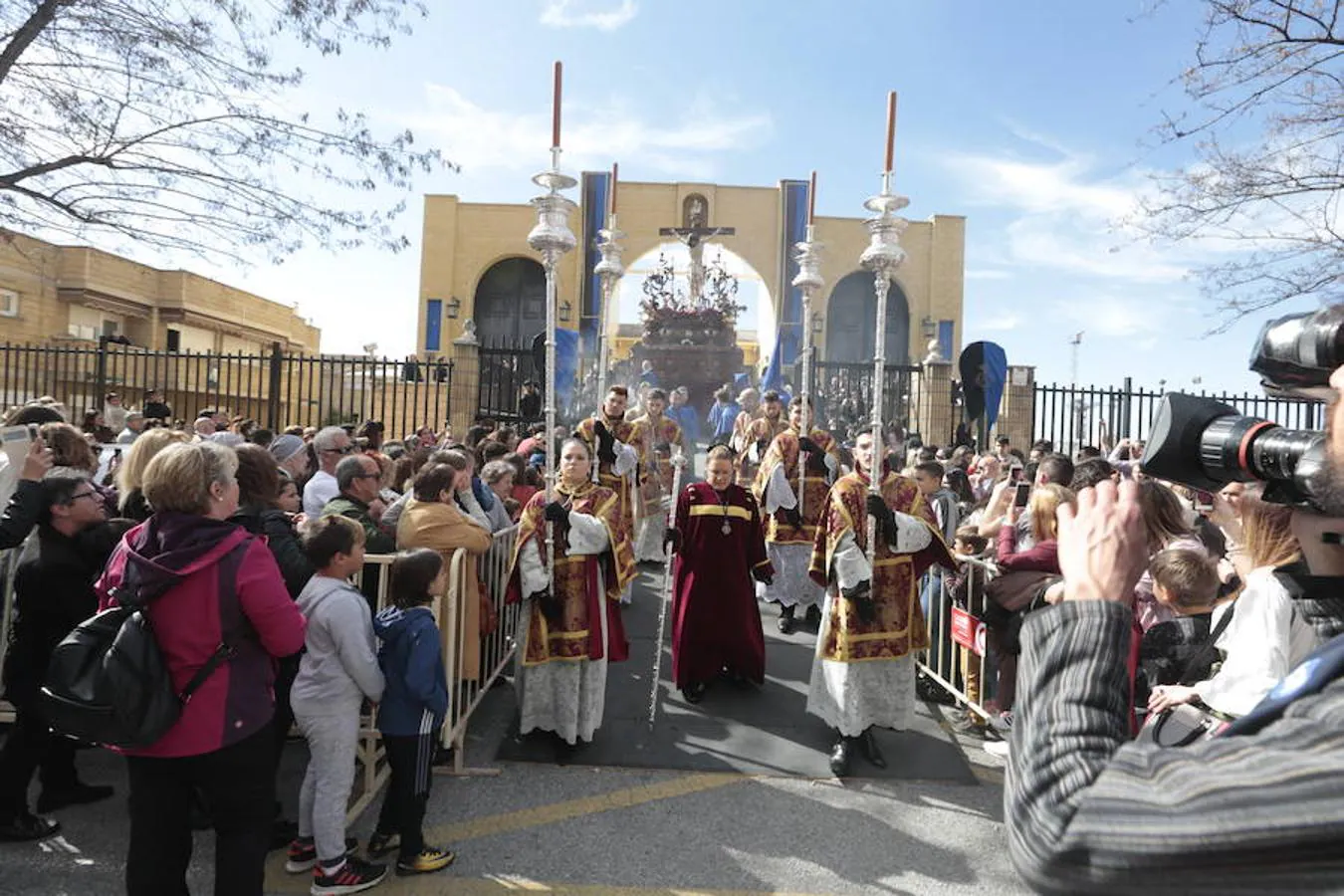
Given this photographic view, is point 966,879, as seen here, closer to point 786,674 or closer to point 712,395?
point 786,674

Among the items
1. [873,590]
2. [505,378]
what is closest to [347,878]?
[873,590]

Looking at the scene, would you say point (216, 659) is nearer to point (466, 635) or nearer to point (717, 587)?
point (466, 635)

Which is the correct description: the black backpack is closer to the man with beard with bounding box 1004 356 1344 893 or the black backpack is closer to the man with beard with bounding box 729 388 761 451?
the man with beard with bounding box 1004 356 1344 893

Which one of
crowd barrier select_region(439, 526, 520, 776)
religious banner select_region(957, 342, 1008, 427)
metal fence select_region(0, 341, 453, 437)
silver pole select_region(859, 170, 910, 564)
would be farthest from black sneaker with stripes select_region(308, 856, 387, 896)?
religious banner select_region(957, 342, 1008, 427)

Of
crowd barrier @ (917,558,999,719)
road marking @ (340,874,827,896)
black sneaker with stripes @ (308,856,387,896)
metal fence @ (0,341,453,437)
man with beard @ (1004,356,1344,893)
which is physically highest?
metal fence @ (0,341,453,437)

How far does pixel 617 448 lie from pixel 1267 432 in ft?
22.7

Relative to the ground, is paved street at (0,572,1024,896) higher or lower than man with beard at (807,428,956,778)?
lower

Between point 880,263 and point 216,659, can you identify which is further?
point 880,263

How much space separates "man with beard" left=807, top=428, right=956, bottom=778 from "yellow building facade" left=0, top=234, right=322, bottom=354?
22193 mm

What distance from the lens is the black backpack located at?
2494 millimetres

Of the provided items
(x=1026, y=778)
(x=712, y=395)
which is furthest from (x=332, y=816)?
(x=712, y=395)

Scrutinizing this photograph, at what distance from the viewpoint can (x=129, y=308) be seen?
29250mm

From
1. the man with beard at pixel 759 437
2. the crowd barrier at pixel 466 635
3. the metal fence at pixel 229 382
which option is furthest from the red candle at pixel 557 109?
the metal fence at pixel 229 382

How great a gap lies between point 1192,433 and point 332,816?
3247 mm
